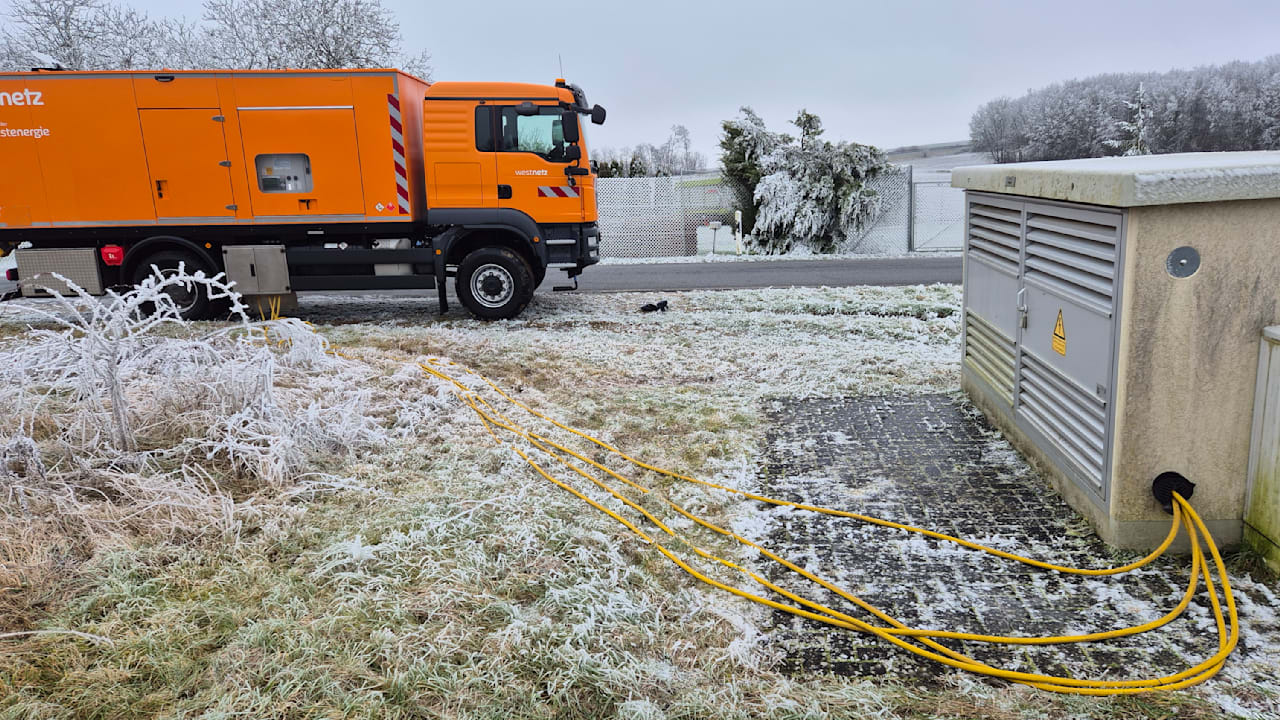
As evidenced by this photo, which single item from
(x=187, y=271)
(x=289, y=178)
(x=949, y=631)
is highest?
(x=289, y=178)

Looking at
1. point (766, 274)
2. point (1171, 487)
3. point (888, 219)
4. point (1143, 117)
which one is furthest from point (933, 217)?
point (1171, 487)

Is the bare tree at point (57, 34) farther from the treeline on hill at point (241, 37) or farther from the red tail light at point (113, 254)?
the red tail light at point (113, 254)

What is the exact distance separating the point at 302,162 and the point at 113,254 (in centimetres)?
267

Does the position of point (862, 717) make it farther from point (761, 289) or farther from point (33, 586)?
point (761, 289)

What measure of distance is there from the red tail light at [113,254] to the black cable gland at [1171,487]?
36.3ft

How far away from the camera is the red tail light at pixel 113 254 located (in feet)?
33.4

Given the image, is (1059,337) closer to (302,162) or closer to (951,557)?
(951,557)

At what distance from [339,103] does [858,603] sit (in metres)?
8.82

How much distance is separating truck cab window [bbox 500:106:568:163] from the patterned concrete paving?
5649 mm

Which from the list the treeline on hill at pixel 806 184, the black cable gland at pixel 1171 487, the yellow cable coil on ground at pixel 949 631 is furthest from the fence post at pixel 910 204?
the black cable gland at pixel 1171 487

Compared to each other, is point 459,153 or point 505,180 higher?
point 459,153

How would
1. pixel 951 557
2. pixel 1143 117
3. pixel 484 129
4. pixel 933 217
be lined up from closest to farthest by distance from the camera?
1. pixel 951 557
2. pixel 484 129
3. pixel 933 217
4. pixel 1143 117

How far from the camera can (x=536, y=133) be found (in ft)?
32.8

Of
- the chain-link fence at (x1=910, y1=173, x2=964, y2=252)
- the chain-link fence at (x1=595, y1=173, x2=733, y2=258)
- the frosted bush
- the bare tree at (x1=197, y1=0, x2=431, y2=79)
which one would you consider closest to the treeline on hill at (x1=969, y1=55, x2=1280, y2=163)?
the chain-link fence at (x1=910, y1=173, x2=964, y2=252)
